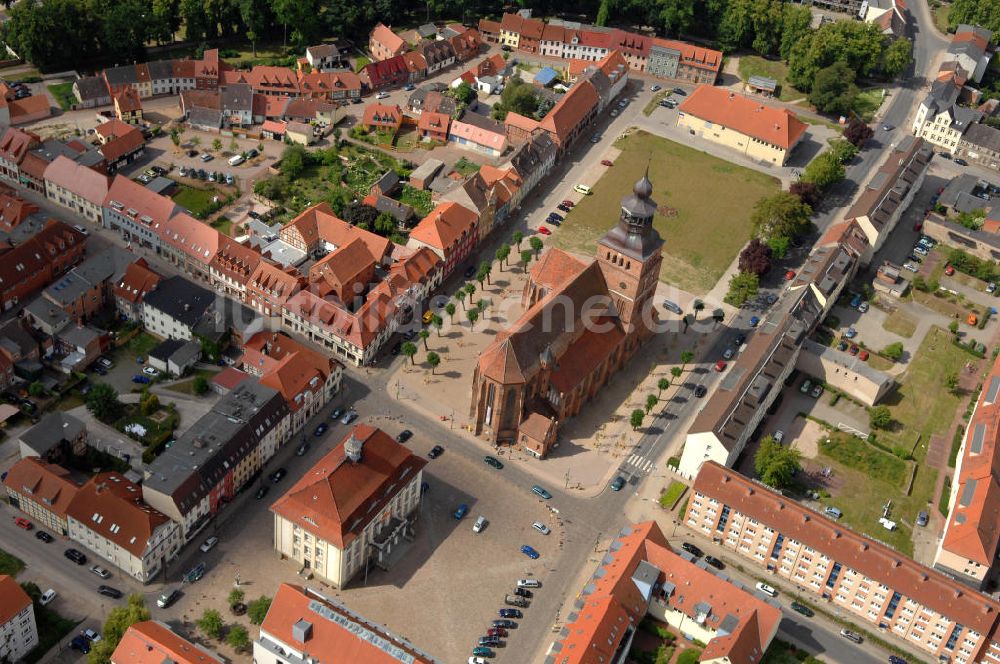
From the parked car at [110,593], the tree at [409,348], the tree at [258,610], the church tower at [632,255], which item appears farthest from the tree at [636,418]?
the parked car at [110,593]

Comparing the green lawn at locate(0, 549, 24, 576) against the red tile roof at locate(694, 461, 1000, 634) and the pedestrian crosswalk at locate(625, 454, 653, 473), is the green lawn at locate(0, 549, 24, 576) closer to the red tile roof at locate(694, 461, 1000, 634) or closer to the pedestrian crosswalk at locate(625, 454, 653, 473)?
the pedestrian crosswalk at locate(625, 454, 653, 473)

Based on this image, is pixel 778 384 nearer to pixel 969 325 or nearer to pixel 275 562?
pixel 969 325

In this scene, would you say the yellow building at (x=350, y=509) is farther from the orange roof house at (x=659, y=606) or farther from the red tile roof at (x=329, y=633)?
the orange roof house at (x=659, y=606)

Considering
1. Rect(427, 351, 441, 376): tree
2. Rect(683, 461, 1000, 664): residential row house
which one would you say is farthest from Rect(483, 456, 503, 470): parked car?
Rect(683, 461, 1000, 664): residential row house

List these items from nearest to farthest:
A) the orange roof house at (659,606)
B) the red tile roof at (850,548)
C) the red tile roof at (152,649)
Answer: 1. the red tile roof at (152,649)
2. the orange roof house at (659,606)
3. the red tile roof at (850,548)

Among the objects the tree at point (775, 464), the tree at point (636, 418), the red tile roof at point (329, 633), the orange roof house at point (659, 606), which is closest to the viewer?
the red tile roof at point (329, 633)

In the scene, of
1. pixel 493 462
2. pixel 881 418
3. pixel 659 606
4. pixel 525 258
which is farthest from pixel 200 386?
pixel 881 418

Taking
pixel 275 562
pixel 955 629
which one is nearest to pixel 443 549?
pixel 275 562
